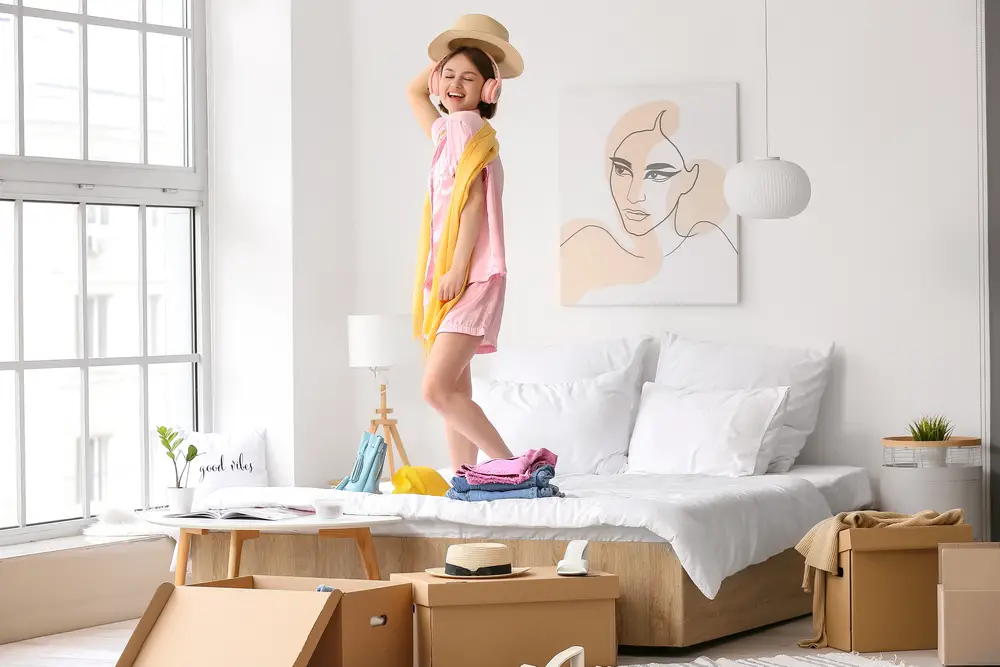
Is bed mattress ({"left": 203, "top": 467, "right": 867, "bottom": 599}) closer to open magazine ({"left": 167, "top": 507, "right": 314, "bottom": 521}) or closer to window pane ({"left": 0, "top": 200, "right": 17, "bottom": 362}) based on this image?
open magazine ({"left": 167, "top": 507, "right": 314, "bottom": 521})

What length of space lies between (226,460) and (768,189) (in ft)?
7.51

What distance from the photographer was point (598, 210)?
205 inches

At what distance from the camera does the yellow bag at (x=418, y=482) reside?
4.01 metres

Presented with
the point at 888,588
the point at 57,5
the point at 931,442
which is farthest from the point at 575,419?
the point at 57,5

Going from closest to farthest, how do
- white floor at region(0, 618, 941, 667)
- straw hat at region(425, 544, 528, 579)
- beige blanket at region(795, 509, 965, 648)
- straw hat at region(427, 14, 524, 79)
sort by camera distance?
1. straw hat at region(425, 544, 528, 579)
2. white floor at region(0, 618, 941, 667)
3. beige blanket at region(795, 509, 965, 648)
4. straw hat at region(427, 14, 524, 79)

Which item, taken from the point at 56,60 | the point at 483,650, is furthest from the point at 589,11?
the point at 483,650

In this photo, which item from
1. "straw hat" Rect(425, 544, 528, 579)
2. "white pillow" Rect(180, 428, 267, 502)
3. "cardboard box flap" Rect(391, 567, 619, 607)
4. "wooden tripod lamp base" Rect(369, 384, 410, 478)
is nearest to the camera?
"cardboard box flap" Rect(391, 567, 619, 607)

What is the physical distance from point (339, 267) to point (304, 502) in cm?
171

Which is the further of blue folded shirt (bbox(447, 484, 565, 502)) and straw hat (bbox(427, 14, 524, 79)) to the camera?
straw hat (bbox(427, 14, 524, 79))

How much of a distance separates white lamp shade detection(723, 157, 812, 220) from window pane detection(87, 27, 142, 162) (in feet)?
7.59

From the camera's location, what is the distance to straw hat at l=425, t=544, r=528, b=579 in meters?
3.33

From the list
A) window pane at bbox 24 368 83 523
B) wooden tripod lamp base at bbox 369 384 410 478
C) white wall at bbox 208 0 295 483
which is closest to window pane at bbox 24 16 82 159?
white wall at bbox 208 0 295 483

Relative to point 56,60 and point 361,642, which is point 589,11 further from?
point 361,642

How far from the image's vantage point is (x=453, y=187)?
4105 millimetres
